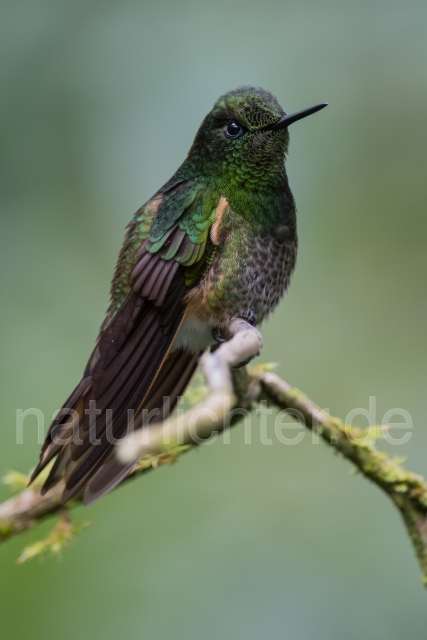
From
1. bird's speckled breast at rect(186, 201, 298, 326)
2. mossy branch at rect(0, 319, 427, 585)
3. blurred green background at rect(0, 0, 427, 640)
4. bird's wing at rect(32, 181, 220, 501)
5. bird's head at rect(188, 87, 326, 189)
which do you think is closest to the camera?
mossy branch at rect(0, 319, 427, 585)

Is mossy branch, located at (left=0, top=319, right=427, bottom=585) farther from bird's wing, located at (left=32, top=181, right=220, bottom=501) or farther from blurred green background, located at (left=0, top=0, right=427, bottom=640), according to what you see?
blurred green background, located at (left=0, top=0, right=427, bottom=640)

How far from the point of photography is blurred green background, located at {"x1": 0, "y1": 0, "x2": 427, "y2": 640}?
3082mm

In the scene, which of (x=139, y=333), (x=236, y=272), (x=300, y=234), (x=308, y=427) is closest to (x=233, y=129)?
(x=236, y=272)

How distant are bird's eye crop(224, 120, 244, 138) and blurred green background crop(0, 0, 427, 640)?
1294 mm

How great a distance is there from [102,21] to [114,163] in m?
0.82

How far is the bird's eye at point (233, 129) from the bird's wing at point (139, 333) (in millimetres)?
272

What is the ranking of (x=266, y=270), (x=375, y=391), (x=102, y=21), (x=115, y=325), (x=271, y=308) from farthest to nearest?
(x=102, y=21) < (x=375, y=391) < (x=271, y=308) < (x=266, y=270) < (x=115, y=325)

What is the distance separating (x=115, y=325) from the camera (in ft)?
8.21

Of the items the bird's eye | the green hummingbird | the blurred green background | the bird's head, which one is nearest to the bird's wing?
the green hummingbird

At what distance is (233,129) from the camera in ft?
8.91

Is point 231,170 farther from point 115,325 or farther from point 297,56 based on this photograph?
point 297,56

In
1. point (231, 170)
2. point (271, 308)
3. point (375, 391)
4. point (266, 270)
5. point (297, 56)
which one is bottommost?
point (375, 391)

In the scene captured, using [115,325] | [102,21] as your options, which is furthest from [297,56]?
[115,325]

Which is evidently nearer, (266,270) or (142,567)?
(266,270)
